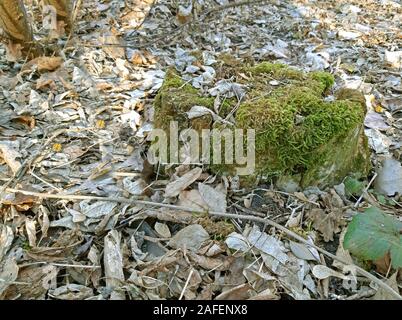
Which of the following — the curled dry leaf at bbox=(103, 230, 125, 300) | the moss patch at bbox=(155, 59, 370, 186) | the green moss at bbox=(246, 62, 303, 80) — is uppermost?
the green moss at bbox=(246, 62, 303, 80)

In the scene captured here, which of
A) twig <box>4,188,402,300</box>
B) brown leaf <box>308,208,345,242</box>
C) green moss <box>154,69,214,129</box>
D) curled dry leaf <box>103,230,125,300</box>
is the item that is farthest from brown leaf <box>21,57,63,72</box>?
brown leaf <box>308,208,345,242</box>

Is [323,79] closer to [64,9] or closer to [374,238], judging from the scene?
[374,238]

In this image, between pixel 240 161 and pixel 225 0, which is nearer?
pixel 240 161

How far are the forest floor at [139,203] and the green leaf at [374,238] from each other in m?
0.10

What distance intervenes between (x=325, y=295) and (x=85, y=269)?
967mm

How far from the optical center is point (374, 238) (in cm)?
168

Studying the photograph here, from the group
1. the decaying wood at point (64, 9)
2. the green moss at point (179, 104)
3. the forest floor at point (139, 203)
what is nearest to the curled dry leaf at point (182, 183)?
the forest floor at point (139, 203)

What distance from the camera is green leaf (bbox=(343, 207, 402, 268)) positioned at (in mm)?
1655

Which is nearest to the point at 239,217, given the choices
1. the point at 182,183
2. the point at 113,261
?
the point at 182,183

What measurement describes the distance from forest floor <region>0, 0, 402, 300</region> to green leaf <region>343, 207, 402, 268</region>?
103mm

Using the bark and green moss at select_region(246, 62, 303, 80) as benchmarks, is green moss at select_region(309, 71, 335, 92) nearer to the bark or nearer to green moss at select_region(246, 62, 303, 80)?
green moss at select_region(246, 62, 303, 80)
